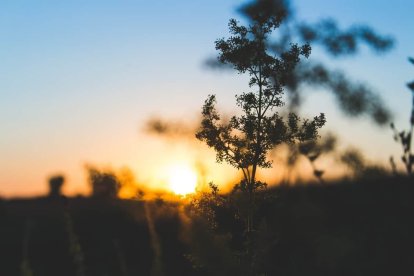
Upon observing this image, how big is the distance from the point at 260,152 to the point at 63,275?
70.5 ft

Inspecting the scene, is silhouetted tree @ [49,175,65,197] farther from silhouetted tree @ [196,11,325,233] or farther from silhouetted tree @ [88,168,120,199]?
silhouetted tree @ [196,11,325,233]

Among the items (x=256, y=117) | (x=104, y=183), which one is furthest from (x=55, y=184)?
(x=256, y=117)

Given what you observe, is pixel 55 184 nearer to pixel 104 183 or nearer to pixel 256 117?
pixel 104 183

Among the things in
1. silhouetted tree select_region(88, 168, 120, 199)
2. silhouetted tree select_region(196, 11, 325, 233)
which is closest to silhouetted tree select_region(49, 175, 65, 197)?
silhouetted tree select_region(88, 168, 120, 199)

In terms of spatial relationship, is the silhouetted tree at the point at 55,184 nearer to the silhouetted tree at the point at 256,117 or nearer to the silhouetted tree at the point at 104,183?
the silhouetted tree at the point at 104,183

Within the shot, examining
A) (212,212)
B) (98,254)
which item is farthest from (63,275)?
(212,212)

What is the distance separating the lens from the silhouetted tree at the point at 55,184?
2730 millimetres

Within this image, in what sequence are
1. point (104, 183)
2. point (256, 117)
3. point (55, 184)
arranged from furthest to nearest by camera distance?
point (256, 117), point (104, 183), point (55, 184)

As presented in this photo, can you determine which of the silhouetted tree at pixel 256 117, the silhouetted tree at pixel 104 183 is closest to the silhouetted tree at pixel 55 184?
the silhouetted tree at pixel 104 183

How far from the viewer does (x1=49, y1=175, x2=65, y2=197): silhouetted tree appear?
273 cm

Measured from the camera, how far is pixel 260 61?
2075 cm

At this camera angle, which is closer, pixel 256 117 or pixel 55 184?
pixel 55 184

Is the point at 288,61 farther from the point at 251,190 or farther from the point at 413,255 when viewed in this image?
the point at 413,255

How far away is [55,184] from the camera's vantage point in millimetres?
2752
